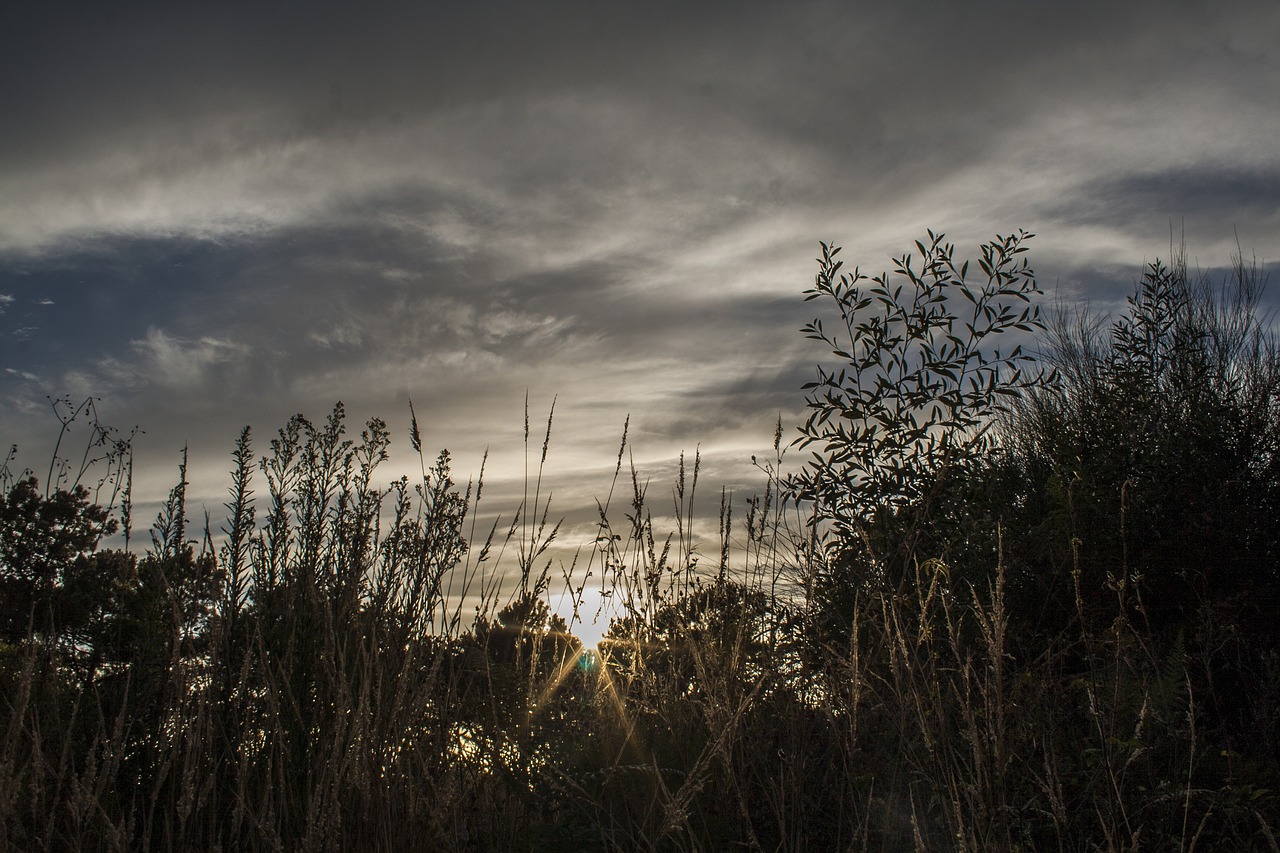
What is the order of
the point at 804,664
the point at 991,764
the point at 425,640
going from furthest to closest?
the point at 804,664
the point at 425,640
the point at 991,764

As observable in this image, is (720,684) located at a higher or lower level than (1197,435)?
lower

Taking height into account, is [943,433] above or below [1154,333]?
below

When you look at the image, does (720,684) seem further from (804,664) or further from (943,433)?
(943,433)

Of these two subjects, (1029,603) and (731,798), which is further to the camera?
(1029,603)

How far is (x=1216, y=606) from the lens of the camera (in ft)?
13.9

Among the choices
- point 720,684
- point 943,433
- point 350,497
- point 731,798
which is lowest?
point 731,798

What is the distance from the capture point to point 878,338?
4832 millimetres

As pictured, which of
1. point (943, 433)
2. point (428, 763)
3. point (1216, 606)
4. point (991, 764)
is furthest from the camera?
point (943, 433)

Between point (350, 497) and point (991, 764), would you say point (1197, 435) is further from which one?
point (350, 497)

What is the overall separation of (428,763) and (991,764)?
1.61m

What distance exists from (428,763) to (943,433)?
3.27 metres

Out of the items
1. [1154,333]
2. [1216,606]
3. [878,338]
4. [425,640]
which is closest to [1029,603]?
[1216,606]

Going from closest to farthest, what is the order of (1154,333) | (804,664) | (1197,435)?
(804,664), (1197,435), (1154,333)

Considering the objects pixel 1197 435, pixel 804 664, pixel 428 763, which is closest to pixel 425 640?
pixel 428 763
